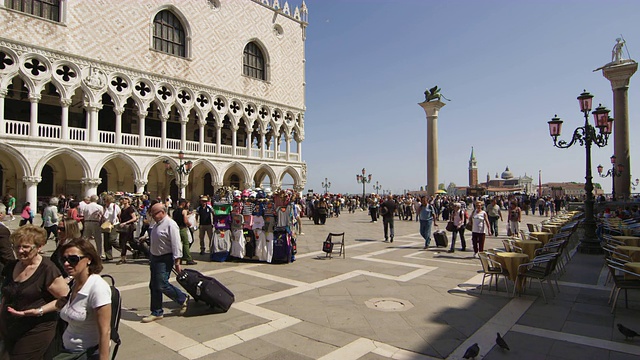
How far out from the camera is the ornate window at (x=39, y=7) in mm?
19469

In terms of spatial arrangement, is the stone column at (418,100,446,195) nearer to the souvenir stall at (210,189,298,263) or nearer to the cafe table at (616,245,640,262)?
the souvenir stall at (210,189,298,263)

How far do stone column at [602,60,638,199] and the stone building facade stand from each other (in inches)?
938

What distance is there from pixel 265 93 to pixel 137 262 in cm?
2446

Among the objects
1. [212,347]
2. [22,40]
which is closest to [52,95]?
[22,40]

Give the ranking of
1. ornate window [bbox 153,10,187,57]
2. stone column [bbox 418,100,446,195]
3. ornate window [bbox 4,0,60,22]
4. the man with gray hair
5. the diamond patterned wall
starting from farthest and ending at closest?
stone column [bbox 418,100,446,195] < ornate window [bbox 153,10,187,57] < the diamond patterned wall < ornate window [bbox 4,0,60,22] < the man with gray hair

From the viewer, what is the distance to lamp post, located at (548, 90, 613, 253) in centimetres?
1043

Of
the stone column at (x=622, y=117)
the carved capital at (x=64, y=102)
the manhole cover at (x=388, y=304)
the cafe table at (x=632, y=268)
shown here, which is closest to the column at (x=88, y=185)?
the carved capital at (x=64, y=102)

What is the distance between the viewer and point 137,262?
913 cm

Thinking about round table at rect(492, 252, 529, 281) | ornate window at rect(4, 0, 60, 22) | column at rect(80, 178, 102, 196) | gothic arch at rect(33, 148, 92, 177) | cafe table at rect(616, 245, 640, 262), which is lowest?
round table at rect(492, 252, 529, 281)

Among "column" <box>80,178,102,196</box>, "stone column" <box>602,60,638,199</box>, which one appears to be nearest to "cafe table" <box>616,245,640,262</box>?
"stone column" <box>602,60,638,199</box>

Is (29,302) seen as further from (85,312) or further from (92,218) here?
(92,218)

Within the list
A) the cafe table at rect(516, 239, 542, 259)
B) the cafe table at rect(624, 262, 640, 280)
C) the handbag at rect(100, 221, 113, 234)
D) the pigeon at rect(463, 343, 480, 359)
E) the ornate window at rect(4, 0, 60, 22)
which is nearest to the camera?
the pigeon at rect(463, 343, 480, 359)

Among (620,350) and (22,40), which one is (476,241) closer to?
(620,350)

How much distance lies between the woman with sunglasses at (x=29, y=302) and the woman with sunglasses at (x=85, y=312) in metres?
0.35
